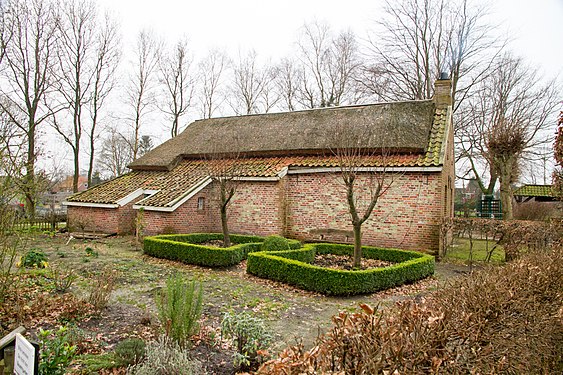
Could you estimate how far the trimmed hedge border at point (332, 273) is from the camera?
8188 millimetres

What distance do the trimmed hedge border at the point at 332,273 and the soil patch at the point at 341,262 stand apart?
0.39 metres

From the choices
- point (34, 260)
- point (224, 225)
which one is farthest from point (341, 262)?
point (34, 260)

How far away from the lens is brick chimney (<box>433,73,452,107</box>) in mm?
14991

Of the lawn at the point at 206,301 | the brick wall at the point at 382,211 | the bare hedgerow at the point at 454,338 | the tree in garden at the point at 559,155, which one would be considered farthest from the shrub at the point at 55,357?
the brick wall at the point at 382,211

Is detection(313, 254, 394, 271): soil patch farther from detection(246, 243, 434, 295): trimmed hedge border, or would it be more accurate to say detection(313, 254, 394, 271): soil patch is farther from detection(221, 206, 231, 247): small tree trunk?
detection(221, 206, 231, 247): small tree trunk

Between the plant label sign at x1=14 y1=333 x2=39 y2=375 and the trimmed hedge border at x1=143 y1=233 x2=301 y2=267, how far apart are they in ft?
25.0

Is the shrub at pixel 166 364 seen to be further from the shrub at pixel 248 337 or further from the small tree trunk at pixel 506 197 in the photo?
the small tree trunk at pixel 506 197

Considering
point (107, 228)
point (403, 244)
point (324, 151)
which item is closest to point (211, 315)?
point (403, 244)

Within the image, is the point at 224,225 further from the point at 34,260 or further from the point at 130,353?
the point at 130,353

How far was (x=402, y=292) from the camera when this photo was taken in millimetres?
8711

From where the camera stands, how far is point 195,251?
1106cm

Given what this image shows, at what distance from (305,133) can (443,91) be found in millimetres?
6352

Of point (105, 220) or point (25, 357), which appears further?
point (105, 220)

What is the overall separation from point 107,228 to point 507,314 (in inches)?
661
